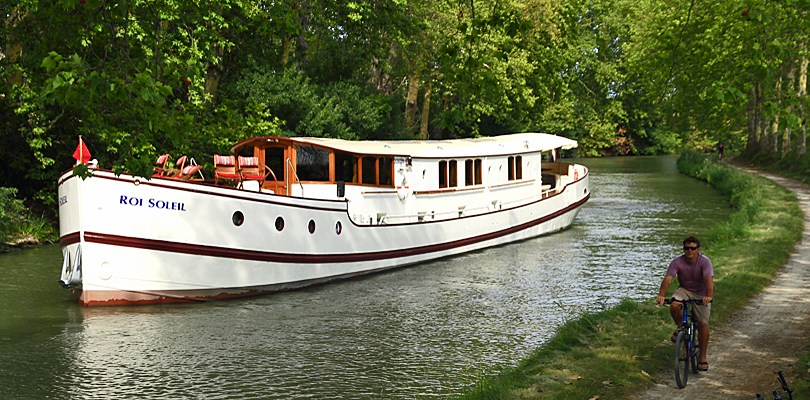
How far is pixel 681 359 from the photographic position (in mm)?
8008

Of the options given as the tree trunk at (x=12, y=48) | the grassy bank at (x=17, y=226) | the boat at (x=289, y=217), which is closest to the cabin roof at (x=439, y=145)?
the boat at (x=289, y=217)

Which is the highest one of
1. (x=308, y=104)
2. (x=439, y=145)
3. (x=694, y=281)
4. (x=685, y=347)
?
(x=308, y=104)

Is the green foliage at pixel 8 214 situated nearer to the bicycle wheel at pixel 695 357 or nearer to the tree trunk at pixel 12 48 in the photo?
the tree trunk at pixel 12 48

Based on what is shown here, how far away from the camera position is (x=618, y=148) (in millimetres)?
89000

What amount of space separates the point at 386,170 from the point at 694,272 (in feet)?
36.5

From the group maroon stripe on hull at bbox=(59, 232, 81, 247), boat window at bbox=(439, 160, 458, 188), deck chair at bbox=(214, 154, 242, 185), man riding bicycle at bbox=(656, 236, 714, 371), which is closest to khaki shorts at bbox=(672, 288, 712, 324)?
man riding bicycle at bbox=(656, 236, 714, 371)

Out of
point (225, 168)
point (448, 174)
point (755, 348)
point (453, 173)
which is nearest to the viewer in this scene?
point (755, 348)

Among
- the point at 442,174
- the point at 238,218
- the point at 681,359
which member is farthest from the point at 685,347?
the point at 442,174

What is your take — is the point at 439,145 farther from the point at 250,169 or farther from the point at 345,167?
the point at 250,169

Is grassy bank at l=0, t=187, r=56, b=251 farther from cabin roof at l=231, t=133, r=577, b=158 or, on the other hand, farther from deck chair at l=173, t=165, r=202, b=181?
deck chair at l=173, t=165, r=202, b=181

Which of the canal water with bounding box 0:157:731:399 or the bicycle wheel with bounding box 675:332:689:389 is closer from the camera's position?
the bicycle wheel with bounding box 675:332:689:389

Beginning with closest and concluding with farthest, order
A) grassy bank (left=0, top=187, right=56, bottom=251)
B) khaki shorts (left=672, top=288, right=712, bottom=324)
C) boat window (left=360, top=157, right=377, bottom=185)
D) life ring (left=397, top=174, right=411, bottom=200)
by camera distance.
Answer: khaki shorts (left=672, top=288, right=712, bottom=324) < boat window (left=360, top=157, right=377, bottom=185) < life ring (left=397, top=174, right=411, bottom=200) < grassy bank (left=0, top=187, right=56, bottom=251)

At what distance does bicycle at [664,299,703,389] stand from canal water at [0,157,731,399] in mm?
2543

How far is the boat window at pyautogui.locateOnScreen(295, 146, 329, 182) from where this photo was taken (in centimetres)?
1772
